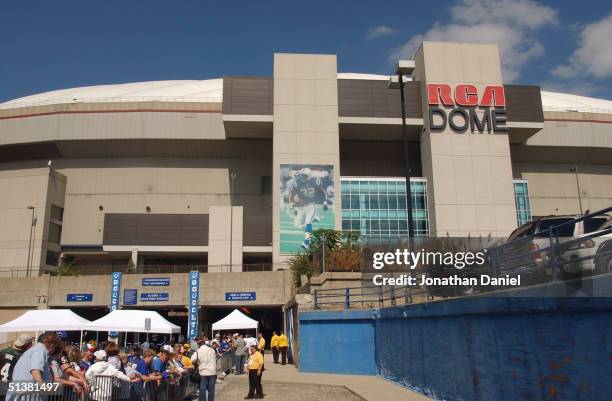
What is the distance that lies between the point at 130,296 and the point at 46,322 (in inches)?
865

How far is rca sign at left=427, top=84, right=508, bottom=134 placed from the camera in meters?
49.0

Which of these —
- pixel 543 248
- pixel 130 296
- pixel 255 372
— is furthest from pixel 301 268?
pixel 543 248

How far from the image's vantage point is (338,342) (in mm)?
19453

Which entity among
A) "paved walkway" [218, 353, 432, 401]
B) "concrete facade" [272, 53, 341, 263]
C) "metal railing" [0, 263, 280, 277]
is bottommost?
"paved walkway" [218, 353, 432, 401]

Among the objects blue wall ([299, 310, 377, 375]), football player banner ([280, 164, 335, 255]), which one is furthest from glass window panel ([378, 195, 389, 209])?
blue wall ([299, 310, 377, 375])

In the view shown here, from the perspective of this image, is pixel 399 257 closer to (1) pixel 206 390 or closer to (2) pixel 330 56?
(1) pixel 206 390

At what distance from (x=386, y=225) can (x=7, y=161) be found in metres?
42.6

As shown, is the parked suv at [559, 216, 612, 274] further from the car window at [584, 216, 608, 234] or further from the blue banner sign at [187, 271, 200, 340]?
the blue banner sign at [187, 271, 200, 340]

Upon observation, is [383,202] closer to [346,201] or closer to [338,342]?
[346,201]

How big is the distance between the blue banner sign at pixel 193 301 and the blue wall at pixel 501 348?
81.2ft

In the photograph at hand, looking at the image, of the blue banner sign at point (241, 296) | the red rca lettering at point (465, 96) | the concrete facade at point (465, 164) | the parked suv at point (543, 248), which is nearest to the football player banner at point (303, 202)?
the blue banner sign at point (241, 296)

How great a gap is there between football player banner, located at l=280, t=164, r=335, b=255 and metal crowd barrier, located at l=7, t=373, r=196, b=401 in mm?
32507

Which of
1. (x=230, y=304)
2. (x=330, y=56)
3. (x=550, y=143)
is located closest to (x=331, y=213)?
(x=230, y=304)

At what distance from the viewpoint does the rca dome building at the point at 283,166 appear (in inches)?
1882
